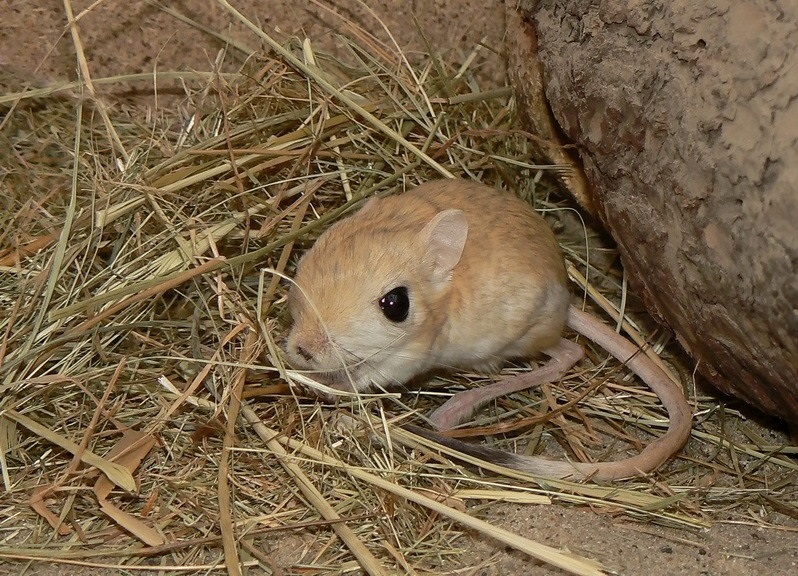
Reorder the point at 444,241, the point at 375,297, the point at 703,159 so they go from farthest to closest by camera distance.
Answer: the point at 444,241
the point at 375,297
the point at 703,159

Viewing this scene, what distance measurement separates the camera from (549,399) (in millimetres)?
3180

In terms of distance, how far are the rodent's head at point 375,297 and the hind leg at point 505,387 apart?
0.86 feet

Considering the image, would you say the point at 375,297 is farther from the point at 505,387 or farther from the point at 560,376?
the point at 560,376

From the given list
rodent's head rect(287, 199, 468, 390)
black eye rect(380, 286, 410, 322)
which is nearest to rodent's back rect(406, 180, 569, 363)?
rodent's head rect(287, 199, 468, 390)

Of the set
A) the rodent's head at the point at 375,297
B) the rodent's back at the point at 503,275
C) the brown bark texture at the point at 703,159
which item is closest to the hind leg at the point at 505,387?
the rodent's back at the point at 503,275

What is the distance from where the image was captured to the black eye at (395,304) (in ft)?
8.89

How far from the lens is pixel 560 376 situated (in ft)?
10.7

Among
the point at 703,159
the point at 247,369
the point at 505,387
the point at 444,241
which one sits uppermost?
the point at 703,159

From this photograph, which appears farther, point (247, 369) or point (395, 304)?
point (247, 369)

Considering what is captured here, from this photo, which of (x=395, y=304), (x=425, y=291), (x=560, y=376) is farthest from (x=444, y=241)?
(x=560, y=376)

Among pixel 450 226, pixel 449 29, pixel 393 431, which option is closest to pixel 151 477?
pixel 393 431

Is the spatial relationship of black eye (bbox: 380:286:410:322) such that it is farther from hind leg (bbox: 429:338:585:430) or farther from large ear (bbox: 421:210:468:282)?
hind leg (bbox: 429:338:585:430)

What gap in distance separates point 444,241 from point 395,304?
298 mm

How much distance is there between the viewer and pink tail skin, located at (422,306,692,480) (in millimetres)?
2732
